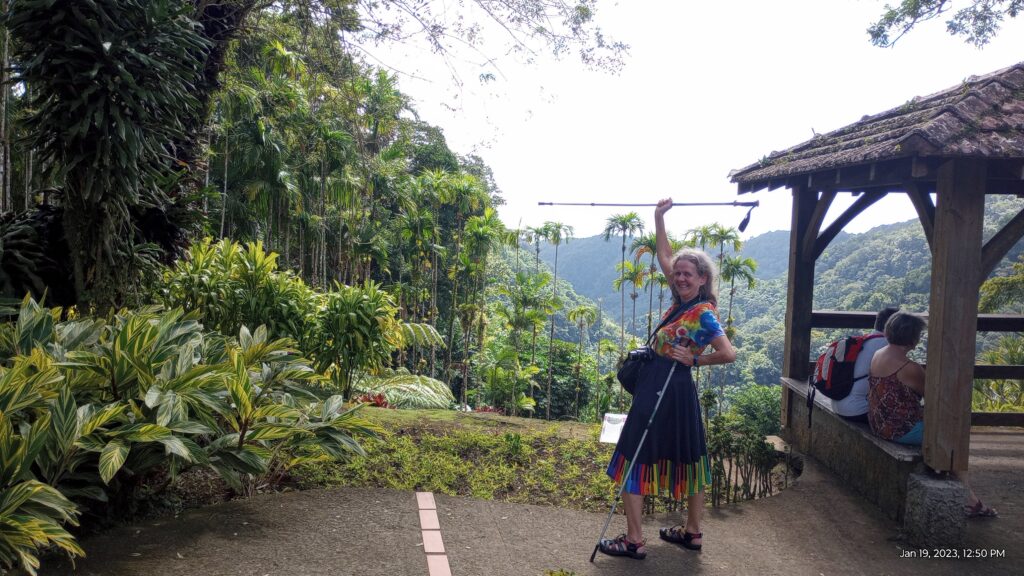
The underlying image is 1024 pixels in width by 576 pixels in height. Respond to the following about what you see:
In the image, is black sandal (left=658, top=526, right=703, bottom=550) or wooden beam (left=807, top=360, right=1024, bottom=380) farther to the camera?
wooden beam (left=807, top=360, right=1024, bottom=380)

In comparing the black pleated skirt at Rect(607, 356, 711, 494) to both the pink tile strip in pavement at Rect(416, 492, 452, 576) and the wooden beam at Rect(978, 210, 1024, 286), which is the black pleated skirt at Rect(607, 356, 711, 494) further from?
the wooden beam at Rect(978, 210, 1024, 286)

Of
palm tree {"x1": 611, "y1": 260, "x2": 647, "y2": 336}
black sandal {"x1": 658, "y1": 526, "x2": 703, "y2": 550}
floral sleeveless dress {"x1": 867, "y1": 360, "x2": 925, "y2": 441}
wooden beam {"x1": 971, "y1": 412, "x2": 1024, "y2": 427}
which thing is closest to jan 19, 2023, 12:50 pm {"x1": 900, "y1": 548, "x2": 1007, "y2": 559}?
floral sleeveless dress {"x1": 867, "y1": 360, "x2": 925, "y2": 441}

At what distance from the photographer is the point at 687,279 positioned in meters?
3.73

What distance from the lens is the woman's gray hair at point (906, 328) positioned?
4.84 meters

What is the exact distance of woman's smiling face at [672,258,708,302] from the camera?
3.73m

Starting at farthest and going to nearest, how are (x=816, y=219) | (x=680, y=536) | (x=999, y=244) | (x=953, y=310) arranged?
(x=816, y=219)
(x=999, y=244)
(x=953, y=310)
(x=680, y=536)

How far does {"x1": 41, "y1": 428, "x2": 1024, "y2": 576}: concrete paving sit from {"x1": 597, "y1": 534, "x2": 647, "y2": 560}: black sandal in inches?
1.8

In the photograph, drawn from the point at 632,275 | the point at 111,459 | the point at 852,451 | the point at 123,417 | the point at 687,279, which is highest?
the point at 632,275

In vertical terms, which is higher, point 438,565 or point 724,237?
point 724,237

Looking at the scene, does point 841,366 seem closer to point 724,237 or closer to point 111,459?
point 111,459

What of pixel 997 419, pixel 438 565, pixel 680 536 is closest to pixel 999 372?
pixel 997 419

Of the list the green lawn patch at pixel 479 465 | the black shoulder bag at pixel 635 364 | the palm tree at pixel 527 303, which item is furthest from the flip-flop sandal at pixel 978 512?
the palm tree at pixel 527 303

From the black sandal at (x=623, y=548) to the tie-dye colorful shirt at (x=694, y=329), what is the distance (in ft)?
3.39

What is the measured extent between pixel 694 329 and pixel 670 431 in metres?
0.56
